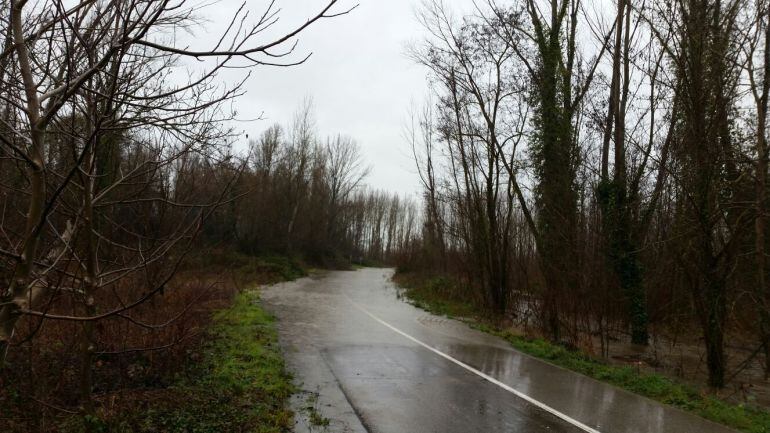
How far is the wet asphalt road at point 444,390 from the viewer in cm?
714

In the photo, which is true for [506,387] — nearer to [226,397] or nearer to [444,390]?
[444,390]

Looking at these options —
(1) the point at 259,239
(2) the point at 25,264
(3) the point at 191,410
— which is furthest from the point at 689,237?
(1) the point at 259,239

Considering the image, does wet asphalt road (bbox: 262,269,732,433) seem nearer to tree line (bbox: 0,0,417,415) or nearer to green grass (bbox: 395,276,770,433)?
green grass (bbox: 395,276,770,433)

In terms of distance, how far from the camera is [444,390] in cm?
870

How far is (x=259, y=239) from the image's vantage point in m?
41.7

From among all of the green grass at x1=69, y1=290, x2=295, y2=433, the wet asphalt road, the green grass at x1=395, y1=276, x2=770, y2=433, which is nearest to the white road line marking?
the wet asphalt road

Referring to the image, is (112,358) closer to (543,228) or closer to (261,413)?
(261,413)

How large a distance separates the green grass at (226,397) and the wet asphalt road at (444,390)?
14.8 inches

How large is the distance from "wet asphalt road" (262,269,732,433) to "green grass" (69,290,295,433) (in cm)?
38

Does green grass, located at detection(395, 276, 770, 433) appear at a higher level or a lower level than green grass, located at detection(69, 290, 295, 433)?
higher

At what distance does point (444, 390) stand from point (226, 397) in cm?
338

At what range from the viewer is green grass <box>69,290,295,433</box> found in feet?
20.2

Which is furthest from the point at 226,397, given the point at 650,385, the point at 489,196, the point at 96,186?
the point at 489,196

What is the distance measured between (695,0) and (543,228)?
7.79 metres
